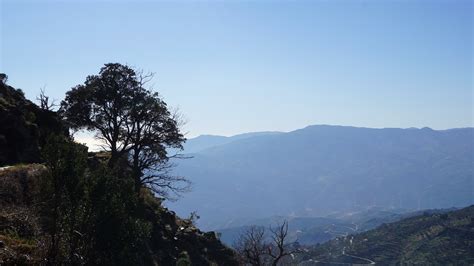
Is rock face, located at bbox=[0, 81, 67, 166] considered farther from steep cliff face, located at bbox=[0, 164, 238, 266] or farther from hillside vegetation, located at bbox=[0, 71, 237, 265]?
steep cliff face, located at bbox=[0, 164, 238, 266]

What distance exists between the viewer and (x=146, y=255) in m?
30.7

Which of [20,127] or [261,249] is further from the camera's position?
[261,249]

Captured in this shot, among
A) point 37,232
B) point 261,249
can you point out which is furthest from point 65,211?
point 261,249

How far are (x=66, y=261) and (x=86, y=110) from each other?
25160 mm

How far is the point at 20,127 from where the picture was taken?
3234 centimetres

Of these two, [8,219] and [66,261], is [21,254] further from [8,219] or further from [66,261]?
[8,219]

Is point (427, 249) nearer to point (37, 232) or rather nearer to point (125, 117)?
point (125, 117)

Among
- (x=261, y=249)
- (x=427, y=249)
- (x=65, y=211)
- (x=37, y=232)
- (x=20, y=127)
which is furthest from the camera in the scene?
(x=427, y=249)

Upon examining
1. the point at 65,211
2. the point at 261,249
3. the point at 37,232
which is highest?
the point at 65,211

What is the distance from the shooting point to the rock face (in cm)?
3034

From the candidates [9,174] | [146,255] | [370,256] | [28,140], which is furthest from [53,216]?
[370,256]

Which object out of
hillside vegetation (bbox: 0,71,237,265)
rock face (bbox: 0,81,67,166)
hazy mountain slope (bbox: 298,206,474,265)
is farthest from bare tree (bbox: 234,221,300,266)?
hazy mountain slope (bbox: 298,206,474,265)

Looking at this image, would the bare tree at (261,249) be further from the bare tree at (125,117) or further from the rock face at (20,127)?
the rock face at (20,127)

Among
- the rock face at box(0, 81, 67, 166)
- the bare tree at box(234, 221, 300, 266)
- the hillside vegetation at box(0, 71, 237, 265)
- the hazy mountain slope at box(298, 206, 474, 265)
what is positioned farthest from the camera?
the hazy mountain slope at box(298, 206, 474, 265)
